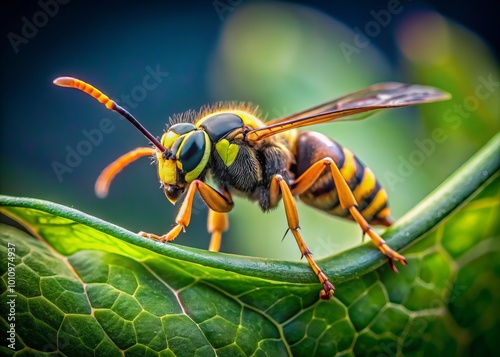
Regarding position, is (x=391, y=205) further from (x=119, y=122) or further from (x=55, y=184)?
(x=55, y=184)

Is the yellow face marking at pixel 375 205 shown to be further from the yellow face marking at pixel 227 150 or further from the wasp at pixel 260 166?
the yellow face marking at pixel 227 150

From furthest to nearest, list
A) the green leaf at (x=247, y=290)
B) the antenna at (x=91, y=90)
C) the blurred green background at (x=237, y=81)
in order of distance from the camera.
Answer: the blurred green background at (x=237, y=81), the antenna at (x=91, y=90), the green leaf at (x=247, y=290)

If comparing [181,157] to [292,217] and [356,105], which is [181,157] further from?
[356,105]

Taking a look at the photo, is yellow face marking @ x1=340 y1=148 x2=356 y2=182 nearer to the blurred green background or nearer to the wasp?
the wasp

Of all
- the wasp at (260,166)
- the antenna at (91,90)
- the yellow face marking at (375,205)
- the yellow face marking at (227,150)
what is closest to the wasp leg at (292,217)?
the wasp at (260,166)

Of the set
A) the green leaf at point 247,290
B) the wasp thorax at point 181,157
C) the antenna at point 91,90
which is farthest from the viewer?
the wasp thorax at point 181,157

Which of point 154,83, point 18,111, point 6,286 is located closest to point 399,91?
point 154,83

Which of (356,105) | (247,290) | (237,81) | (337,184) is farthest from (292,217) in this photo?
(237,81)
